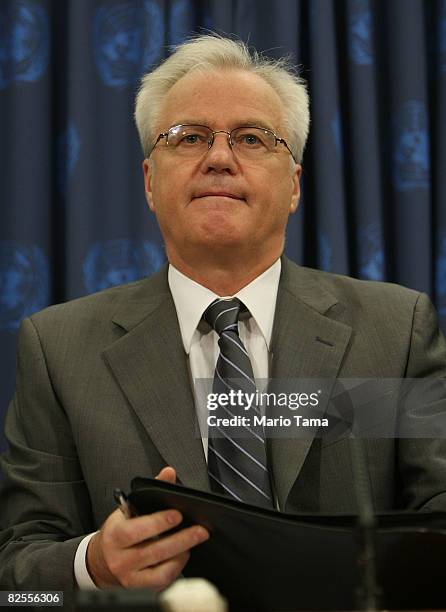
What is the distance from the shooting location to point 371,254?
2.27 m

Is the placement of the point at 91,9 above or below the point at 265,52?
above

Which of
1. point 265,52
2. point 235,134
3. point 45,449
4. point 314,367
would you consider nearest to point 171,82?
point 235,134

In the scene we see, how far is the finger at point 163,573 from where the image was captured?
3.56 ft

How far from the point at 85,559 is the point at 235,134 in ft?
2.91

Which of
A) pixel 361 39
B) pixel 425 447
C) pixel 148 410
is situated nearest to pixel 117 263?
pixel 148 410

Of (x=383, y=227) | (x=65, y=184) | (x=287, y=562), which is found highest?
(x=65, y=184)

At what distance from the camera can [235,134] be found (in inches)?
67.5

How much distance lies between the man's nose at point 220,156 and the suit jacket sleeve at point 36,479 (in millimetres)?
502

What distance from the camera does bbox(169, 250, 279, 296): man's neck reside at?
175 cm

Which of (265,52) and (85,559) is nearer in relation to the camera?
(85,559)

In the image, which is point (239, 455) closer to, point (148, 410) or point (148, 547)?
point (148, 410)

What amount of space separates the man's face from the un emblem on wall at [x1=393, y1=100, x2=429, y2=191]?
594 mm

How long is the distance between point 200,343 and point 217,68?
23.5 inches

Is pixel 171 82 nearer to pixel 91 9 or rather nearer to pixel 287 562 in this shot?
pixel 91 9
